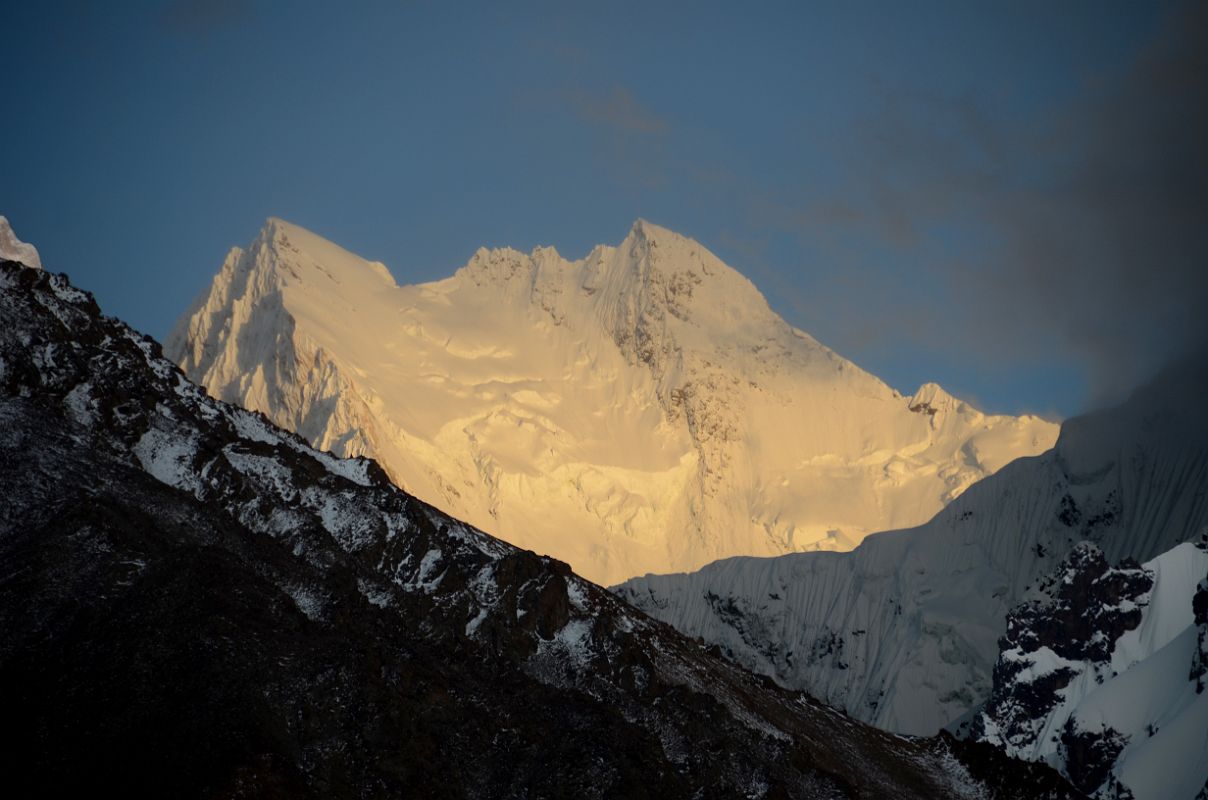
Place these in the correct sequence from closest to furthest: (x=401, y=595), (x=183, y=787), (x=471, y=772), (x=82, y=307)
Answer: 1. (x=183, y=787)
2. (x=471, y=772)
3. (x=401, y=595)
4. (x=82, y=307)

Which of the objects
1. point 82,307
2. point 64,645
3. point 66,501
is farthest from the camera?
point 82,307

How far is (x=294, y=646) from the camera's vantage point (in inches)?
4400

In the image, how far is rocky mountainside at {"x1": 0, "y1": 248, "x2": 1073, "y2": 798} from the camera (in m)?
98.2

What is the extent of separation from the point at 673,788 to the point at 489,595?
142 feet

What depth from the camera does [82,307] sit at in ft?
532

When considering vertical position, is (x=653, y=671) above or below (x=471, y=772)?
above

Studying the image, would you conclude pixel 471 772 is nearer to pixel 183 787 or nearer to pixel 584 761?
pixel 584 761

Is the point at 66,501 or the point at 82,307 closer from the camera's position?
the point at 66,501

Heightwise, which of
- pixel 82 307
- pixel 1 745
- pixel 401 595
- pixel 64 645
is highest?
pixel 82 307

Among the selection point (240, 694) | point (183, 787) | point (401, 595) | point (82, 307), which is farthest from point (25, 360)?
point (183, 787)

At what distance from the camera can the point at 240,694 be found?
102m

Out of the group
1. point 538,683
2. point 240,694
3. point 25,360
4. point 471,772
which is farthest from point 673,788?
point 25,360

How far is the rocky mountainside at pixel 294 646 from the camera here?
98.2 metres

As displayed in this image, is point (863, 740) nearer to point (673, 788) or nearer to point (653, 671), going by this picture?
point (653, 671)
